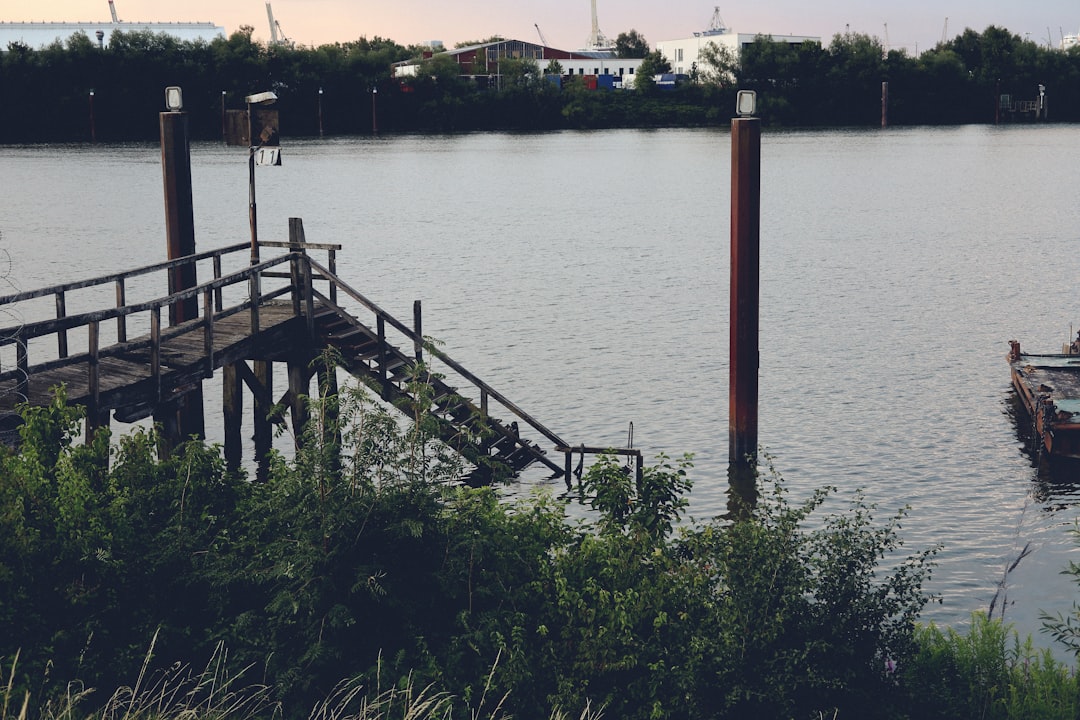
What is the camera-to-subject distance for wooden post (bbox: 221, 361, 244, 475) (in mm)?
23328

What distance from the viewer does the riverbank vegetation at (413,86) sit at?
6156 inches

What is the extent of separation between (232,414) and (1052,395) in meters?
16.9

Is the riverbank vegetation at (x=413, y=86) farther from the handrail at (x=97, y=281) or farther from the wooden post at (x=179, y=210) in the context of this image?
the handrail at (x=97, y=281)

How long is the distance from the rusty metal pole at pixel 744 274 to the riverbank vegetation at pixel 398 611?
8.58 meters

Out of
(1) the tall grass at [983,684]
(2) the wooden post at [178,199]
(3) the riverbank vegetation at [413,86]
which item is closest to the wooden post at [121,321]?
(2) the wooden post at [178,199]

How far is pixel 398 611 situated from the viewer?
34.6 ft

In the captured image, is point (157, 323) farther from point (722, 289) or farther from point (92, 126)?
point (92, 126)

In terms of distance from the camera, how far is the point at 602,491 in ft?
43.6

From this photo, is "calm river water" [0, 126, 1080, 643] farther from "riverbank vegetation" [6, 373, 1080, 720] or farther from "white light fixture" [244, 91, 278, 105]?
"riverbank vegetation" [6, 373, 1080, 720]

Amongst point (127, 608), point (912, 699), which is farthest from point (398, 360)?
point (912, 699)

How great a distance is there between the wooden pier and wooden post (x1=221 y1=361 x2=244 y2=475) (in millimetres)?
22

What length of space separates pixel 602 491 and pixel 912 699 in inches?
153

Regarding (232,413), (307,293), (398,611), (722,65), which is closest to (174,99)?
(307,293)

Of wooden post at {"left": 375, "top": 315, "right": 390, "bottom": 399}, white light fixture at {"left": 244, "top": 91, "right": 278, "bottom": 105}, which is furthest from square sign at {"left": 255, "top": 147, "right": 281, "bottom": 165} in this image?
wooden post at {"left": 375, "top": 315, "right": 390, "bottom": 399}
